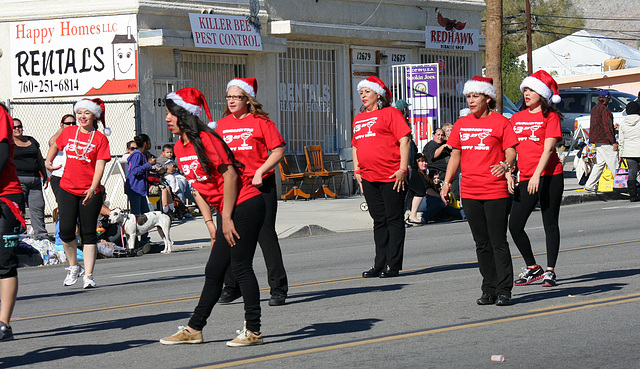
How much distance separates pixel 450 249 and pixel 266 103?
1085 centimetres

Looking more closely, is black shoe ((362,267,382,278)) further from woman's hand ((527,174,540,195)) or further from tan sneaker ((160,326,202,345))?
tan sneaker ((160,326,202,345))

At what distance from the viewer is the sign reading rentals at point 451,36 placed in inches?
1056

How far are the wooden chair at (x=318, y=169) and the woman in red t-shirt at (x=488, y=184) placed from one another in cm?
1444

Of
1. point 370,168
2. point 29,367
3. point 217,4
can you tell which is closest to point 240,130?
point 370,168

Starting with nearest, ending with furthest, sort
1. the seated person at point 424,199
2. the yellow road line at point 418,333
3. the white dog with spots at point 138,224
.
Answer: the yellow road line at point 418,333, the white dog with spots at point 138,224, the seated person at point 424,199

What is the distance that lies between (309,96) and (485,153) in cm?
1611

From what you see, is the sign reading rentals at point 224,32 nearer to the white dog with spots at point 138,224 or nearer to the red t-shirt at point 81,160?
the white dog with spots at point 138,224

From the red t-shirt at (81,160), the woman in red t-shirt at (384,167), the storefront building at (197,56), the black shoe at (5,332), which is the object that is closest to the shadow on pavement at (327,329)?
the black shoe at (5,332)

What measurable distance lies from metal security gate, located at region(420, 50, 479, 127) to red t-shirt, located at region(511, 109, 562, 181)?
1833cm

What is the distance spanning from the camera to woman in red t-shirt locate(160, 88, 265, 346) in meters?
6.64

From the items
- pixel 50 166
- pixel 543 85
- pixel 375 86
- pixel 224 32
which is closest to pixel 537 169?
pixel 543 85

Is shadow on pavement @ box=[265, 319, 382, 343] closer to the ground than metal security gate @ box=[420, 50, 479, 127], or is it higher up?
closer to the ground

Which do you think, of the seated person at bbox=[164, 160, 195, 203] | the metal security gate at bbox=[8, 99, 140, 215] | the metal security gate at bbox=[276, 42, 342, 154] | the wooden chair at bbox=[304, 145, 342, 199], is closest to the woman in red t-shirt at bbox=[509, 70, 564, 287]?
the seated person at bbox=[164, 160, 195, 203]

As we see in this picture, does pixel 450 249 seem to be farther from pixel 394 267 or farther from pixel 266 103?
pixel 266 103
